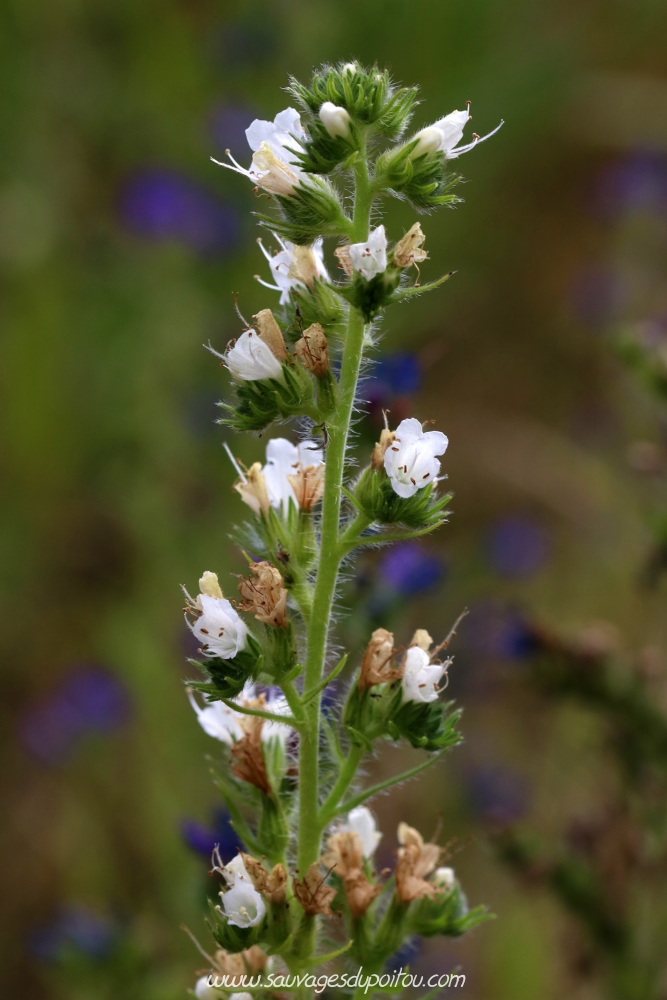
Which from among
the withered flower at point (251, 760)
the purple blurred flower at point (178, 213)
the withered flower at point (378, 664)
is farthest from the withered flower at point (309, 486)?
the purple blurred flower at point (178, 213)

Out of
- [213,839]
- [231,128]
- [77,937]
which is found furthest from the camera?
[231,128]

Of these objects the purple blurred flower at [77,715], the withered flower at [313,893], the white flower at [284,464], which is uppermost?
the white flower at [284,464]

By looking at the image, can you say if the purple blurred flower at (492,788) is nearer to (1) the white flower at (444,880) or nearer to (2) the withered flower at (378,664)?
(1) the white flower at (444,880)

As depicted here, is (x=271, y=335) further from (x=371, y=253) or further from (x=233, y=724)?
(x=233, y=724)

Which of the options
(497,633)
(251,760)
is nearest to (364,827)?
(251,760)

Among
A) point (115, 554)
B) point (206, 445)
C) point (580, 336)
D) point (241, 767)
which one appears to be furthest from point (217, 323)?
point (241, 767)

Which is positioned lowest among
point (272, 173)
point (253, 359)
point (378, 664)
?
point (378, 664)
